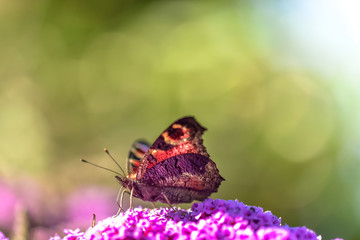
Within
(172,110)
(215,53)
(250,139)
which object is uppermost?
(215,53)

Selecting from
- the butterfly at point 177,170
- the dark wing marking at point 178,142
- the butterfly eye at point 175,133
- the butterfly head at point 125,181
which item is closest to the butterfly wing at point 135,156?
the butterfly head at point 125,181

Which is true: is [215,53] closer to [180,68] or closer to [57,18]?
[180,68]

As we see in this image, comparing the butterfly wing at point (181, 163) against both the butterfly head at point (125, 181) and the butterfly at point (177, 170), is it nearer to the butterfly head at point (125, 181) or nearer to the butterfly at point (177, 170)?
the butterfly at point (177, 170)

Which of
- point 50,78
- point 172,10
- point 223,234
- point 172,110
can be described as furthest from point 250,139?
point 223,234

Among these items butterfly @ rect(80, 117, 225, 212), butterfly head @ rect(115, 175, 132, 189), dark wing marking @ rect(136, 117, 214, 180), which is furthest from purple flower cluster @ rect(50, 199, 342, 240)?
dark wing marking @ rect(136, 117, 214, 180)

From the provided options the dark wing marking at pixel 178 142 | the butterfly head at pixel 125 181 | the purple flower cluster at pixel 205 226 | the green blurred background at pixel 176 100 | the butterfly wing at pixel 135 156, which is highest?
the green blurred background at pixel 176 100

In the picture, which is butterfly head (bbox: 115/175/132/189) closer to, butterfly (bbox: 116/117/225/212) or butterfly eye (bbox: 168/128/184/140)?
butterfly (bbox: 116/117/225/212)
